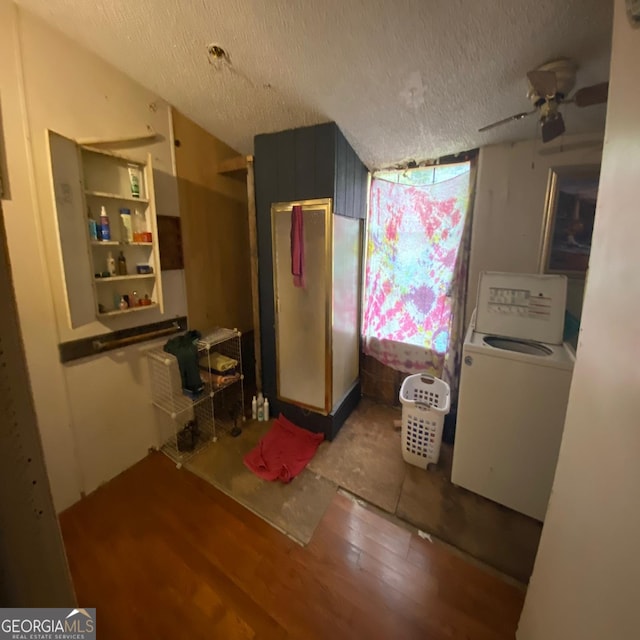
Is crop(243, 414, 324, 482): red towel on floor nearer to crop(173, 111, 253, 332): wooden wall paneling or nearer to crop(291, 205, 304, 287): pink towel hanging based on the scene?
crop(173, 111, 253, 332): wooden wall paneling

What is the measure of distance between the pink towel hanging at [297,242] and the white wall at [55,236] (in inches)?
33.3

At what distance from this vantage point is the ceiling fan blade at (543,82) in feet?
3.73

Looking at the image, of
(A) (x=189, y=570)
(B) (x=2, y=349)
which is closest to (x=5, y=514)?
(B) (x=2, y=349)

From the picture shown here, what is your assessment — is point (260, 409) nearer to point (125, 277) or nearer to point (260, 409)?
Answer: point (260, 409)

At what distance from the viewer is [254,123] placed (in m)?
1.86

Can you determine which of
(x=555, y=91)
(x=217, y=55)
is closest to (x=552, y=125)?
(x=555, y=91)

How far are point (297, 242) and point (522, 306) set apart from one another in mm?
1429

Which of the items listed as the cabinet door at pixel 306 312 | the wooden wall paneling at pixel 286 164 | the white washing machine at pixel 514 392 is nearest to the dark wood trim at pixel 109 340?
the cabinet door at pixel 306 312

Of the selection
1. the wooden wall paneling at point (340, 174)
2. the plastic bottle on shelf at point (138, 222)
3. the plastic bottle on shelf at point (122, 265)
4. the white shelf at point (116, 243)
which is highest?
the wooden wall paneling at point (340, 174)

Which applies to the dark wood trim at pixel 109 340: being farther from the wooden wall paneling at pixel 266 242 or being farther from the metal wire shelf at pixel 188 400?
the wooden wall paneling at pixel 266 242

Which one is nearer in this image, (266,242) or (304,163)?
(304,163)

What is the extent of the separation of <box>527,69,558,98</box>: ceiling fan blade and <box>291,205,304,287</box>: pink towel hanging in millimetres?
1247

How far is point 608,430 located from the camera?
2.01ft

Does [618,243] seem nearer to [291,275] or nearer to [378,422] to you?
[291,275]
